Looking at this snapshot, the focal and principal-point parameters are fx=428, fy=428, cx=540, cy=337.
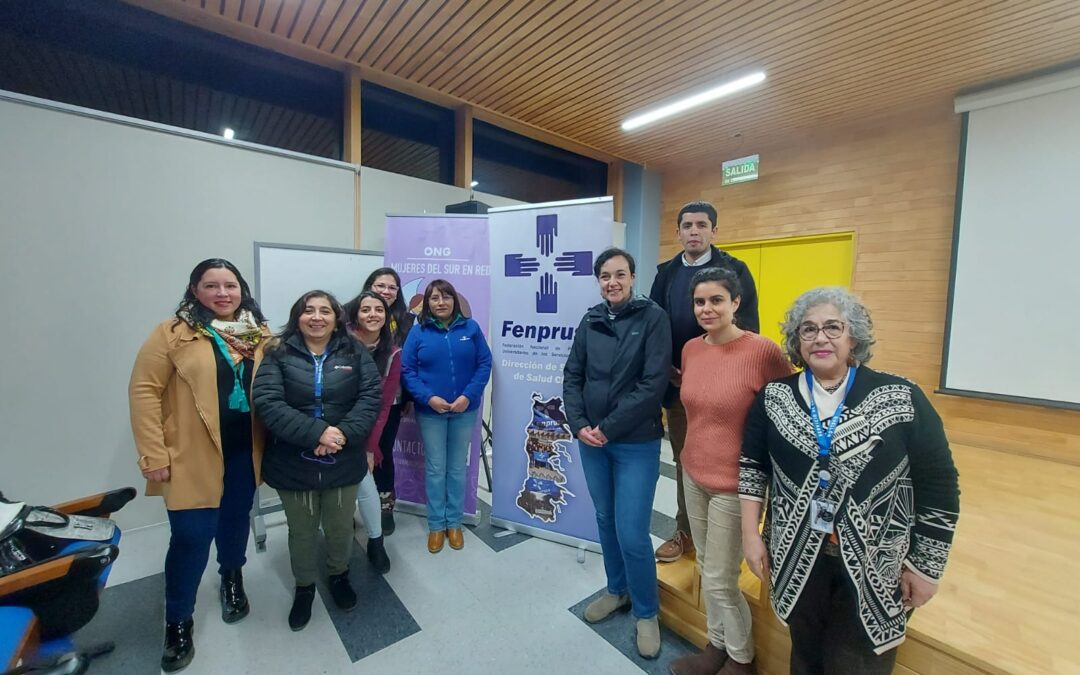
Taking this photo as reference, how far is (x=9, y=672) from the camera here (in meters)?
1.07

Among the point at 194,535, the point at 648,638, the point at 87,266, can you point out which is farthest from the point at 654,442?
the point at 87,266

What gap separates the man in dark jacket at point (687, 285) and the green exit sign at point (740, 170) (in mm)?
3511

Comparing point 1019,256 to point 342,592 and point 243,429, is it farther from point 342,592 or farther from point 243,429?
point 243,429

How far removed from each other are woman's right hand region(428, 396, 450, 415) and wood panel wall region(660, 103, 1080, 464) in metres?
4.23

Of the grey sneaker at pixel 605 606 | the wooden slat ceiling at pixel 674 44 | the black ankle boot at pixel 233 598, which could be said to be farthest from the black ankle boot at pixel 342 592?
the wooden slat ceiling at pixel 674 44

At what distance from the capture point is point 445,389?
2.46m

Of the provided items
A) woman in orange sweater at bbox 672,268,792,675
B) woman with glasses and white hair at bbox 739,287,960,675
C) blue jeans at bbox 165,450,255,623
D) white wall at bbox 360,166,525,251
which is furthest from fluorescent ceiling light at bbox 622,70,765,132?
blue jeans at bbox 165,450,255,623

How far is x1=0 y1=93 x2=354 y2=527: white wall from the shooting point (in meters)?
2.37

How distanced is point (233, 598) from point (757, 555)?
2.23 m

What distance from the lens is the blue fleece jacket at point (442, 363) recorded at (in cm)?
245

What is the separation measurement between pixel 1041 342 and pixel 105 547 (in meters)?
5.73

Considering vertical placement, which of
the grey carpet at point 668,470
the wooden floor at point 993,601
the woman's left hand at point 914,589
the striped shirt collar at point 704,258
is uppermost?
the striped shirt collar at point 704,258

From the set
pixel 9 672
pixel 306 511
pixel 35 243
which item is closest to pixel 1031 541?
pixel 306 511

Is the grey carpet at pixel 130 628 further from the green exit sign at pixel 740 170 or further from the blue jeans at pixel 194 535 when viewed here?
the green exit sign at pixel 740 170
